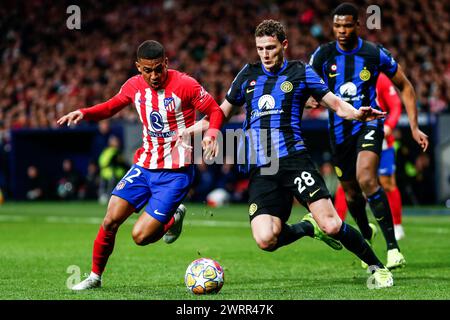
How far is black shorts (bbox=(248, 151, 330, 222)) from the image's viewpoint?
7.58 meters

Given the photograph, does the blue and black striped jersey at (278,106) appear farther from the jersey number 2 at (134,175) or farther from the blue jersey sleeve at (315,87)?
the jersey number 2 at (134,175)

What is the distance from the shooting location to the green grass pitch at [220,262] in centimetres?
751

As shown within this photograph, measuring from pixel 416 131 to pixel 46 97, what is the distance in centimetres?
1957

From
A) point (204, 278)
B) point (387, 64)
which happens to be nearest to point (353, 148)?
point (387, 64)

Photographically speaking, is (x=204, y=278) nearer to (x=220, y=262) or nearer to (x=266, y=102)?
(x=266, y=102)

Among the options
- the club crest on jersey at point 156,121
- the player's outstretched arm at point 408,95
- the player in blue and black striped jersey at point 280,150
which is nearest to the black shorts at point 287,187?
the player in blue and black striped jersey at point 280,150

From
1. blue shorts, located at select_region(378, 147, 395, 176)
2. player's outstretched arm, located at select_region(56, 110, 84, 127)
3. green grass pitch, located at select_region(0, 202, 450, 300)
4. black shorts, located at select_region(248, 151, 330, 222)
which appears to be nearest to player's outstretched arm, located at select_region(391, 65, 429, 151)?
green grass pitch, located at select_region(0, 202, 450, 300)

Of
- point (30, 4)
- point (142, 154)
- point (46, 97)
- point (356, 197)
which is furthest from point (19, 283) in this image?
point (30, 4)

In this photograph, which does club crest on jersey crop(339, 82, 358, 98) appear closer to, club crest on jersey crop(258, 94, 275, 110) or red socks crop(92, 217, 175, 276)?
club crest on jersey crop(258, 94, 275, 110)

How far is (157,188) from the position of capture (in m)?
8.11

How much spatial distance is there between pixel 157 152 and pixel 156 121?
0.28 meters

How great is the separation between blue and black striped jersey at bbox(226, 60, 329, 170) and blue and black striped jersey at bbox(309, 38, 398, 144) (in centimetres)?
146

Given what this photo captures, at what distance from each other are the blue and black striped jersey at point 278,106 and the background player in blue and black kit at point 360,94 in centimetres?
146

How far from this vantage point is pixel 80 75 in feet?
90.5
